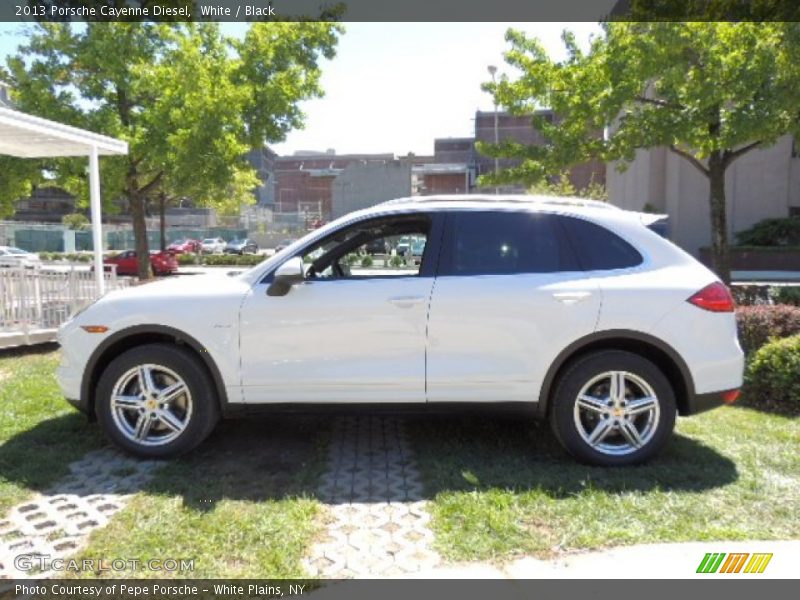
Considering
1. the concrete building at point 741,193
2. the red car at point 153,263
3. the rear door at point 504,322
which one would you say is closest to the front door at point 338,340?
the rear door at point 504,322

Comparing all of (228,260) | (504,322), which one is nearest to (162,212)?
(228,260)

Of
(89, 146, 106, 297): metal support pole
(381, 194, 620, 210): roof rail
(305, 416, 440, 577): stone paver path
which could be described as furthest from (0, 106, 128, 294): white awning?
(305, 416, 440, 577): stone paver path

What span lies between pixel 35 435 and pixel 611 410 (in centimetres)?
428

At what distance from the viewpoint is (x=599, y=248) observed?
4.11 m

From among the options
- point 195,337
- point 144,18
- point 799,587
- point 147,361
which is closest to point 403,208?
point 195,337

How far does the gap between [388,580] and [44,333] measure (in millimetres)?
6946

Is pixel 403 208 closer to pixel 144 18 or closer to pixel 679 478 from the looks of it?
pixel 679 478

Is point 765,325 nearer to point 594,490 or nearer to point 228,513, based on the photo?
point 594,490

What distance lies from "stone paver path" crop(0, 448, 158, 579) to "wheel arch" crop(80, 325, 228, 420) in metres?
0.44

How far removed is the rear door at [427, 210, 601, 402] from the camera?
3.94 m

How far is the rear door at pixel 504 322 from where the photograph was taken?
3.94 metres

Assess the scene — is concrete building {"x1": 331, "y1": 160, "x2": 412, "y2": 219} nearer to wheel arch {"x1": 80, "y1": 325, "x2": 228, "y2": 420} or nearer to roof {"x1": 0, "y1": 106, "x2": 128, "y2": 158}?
roof {"x1": 0, "y1": 106, "x2": 128, "y2": 158}

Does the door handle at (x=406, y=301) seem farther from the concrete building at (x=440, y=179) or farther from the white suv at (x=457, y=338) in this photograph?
the concrete building at (x=440, y=179)

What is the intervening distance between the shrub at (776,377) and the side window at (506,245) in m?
2.78
